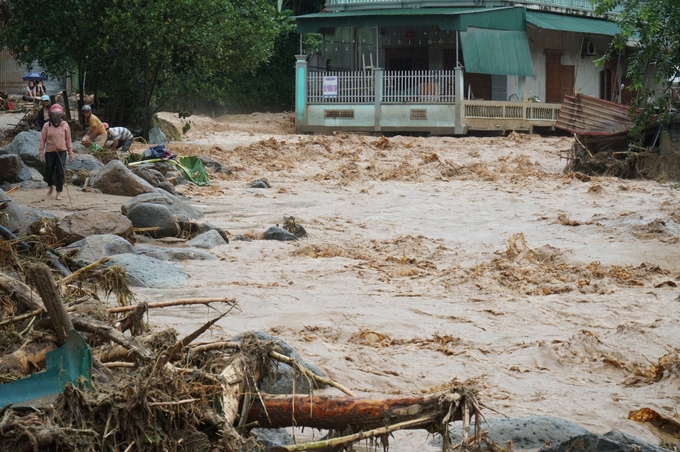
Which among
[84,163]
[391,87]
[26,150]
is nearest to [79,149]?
[84,163]

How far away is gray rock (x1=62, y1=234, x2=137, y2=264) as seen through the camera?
9.12m

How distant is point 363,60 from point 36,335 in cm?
2613

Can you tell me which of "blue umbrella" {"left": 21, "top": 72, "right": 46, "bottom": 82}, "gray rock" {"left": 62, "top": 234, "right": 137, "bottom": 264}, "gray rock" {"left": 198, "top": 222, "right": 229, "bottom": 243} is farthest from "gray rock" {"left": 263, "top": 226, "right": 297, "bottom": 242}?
"blue umbrella" {"left": 21, "top": 72, "right": 46, "bottom": 82}

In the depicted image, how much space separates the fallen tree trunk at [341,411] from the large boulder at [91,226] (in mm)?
5886

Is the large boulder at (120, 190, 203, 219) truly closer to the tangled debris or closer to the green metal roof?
the tangled debris

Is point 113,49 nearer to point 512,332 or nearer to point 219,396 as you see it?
point 512,332

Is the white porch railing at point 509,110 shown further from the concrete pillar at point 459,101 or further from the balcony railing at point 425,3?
the balcony railing at point 425,3

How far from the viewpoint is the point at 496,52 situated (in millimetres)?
27531

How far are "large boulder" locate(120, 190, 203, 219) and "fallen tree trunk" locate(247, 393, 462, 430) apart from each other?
790 centimetres

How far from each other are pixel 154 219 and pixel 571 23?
2156 centimetres

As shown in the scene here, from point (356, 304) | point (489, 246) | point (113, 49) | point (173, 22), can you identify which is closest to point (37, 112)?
point (113, 49)

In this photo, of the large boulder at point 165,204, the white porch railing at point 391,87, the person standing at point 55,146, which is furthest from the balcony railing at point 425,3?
the person standing at point 55,146

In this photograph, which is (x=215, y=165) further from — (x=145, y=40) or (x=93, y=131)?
(x=145, y=40)

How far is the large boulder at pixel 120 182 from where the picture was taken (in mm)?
14336
